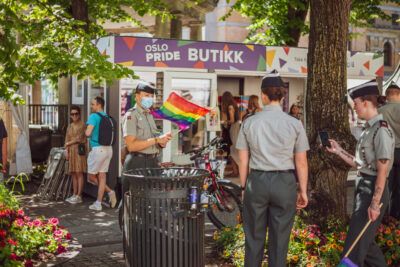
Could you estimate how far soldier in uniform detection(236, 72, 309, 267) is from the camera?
13.8ft

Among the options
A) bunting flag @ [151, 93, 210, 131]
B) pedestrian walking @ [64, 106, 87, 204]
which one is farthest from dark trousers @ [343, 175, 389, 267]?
pedestrian walking @ [64, 106, 87, 204]

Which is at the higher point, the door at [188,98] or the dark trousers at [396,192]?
the door at [188,98]

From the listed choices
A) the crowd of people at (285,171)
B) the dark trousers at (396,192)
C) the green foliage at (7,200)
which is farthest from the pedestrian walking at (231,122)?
the crowd of people at (285,171)

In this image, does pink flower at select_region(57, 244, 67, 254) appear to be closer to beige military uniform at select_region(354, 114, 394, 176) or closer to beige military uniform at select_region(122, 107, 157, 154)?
beige military uniform at select_region(122, 107, 157, 154)

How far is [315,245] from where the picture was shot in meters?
5.62

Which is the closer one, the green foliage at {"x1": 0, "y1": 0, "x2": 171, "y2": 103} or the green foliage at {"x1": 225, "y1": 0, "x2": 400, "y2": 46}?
the green foliage at {"x1": 0, "y1": 0, "x2": 171, "y2": 103}

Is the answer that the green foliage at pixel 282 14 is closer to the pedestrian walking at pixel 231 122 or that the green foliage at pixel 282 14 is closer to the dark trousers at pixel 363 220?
the pedestrian walking at pixel 231 122

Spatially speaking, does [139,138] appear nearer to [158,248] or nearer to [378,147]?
[158,248]

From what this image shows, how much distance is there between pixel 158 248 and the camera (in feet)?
14.0

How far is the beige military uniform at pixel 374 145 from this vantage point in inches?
175

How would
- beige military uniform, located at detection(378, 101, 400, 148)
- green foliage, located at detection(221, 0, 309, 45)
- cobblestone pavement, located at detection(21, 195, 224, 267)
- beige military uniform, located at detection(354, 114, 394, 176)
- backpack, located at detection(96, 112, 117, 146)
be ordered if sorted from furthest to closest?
green foliage, located at detection(221, 0, 309, 45)
backpack, located at detection(96, 112, 117, 146)
beige military uniform, located at detection(378, 101, 400, 148)
cobblestone pavement, located at detection(21, 195, 224, 267)
beige military uniform, located at detection(354, 114, 394, 176)

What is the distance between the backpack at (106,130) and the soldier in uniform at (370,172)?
207 inches

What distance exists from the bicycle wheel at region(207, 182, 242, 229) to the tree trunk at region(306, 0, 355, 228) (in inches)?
50.1

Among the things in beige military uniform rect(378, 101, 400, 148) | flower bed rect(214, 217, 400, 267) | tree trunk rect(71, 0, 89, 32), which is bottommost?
flower bed rect(214, 217, 400, 267)
